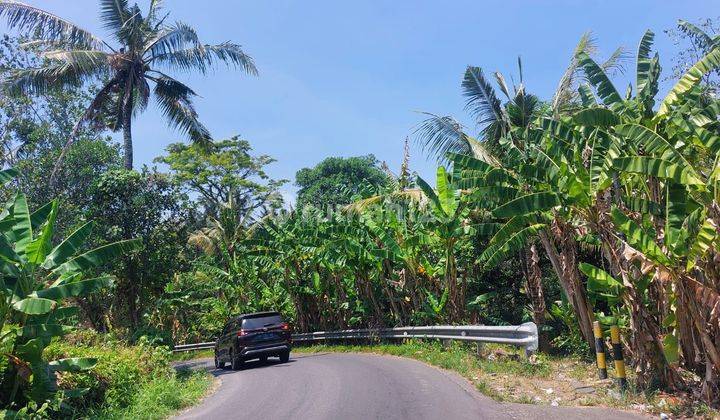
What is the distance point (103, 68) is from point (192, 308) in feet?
71.4

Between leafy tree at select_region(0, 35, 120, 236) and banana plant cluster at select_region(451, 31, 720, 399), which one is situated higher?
leafy tree at select_region(0, 35, 120, 236)

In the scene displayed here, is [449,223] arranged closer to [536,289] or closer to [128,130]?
[536,289]

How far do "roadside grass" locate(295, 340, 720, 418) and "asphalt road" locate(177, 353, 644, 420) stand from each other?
16.9 inches

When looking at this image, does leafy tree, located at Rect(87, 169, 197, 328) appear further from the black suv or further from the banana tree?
the banana tree

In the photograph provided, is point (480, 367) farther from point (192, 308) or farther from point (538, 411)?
point (192, 308)

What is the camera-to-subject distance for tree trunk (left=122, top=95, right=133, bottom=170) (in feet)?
70.8

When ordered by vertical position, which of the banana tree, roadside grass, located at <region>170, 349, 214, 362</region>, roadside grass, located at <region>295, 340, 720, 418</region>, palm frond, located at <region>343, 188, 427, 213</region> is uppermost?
palm frond, located at <region>343, 188, 427, 213</region>

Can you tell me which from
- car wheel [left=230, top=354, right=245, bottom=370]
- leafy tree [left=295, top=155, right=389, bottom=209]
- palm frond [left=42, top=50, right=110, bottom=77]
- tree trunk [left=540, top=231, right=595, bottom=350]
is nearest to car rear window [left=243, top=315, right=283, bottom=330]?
car wheel [left=230, top=354, right=245, bottom=370]

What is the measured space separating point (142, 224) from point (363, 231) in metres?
7.81

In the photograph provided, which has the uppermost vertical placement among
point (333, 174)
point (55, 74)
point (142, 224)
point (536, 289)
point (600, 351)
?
point (333, 174)

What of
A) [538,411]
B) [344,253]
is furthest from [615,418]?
[344,253]

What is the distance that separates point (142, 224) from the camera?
2195cm

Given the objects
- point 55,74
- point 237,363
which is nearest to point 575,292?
point 237,363

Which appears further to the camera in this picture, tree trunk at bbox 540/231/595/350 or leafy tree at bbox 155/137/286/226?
leafy tree at bbox 155/137/286/226
